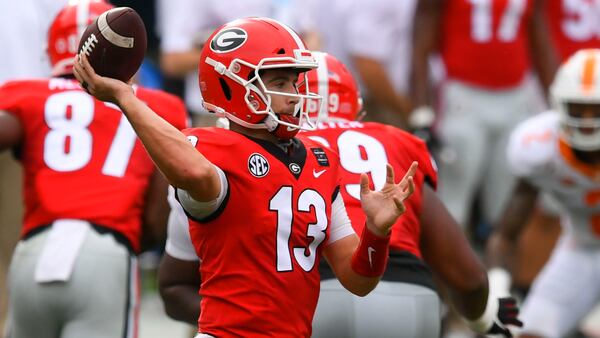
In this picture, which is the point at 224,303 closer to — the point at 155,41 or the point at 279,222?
the point at 279,222

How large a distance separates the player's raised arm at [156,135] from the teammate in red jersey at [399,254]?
1169 millimetres

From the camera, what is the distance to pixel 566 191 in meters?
7.12

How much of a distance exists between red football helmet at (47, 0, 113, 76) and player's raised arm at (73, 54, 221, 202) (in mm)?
1870

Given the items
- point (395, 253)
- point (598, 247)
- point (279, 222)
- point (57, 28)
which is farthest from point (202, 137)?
point (598, 247)

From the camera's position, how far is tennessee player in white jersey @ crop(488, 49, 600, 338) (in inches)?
277

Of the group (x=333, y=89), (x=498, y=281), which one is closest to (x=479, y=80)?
(x=498, y=281)

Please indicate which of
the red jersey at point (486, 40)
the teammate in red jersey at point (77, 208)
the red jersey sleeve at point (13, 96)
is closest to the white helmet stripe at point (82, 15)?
the teammate in red jersey at point (77, 208)

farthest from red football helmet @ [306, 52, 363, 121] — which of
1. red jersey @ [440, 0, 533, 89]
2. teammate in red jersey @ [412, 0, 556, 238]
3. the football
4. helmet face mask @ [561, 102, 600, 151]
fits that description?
red jersey @ [440, 0, 533, 89]

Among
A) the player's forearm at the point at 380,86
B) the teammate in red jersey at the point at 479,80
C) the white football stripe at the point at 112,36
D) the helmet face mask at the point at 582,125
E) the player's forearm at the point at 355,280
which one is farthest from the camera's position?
the player's forearm at the point at 380,86

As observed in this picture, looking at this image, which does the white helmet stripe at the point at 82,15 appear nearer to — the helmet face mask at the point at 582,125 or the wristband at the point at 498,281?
the wristband at the point at 498,281

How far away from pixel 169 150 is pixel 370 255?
0.68m

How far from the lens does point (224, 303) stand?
412 cm

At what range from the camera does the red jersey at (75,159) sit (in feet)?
17.8

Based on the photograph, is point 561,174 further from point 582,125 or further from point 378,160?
point 378,160
